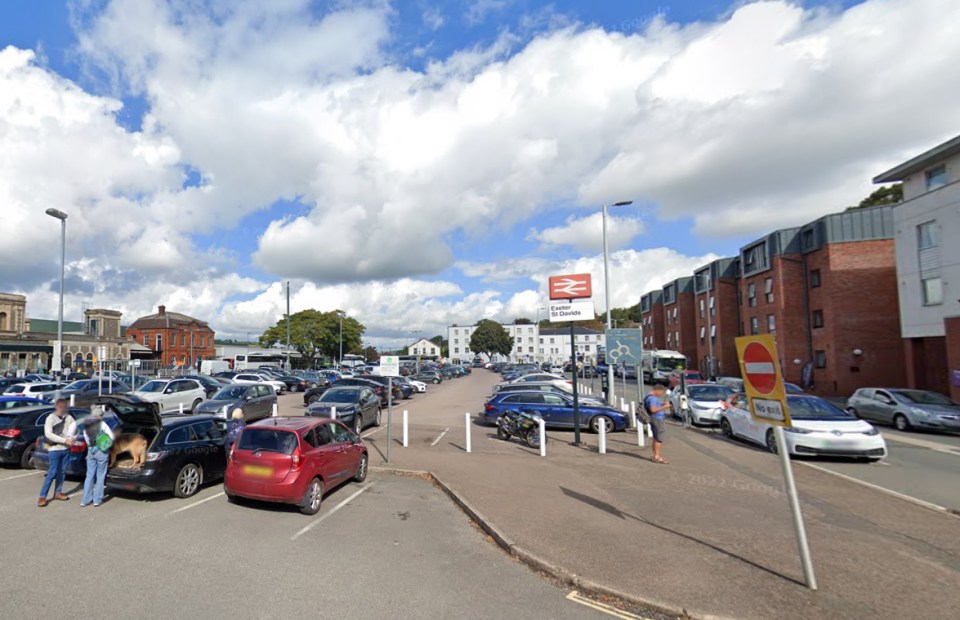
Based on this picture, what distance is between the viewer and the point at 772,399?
16.4ft

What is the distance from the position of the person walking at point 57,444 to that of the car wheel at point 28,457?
3.62 metres

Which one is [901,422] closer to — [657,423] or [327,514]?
[657,423]

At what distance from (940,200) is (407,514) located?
27.1 metres

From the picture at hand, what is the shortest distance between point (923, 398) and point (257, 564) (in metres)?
21.4

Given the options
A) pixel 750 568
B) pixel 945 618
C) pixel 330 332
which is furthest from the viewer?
pixel 330 332

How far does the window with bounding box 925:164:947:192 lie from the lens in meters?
23.4

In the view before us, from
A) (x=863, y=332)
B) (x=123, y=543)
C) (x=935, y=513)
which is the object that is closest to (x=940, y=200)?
(x=863, y=332)

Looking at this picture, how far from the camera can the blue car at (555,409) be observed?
1617cm

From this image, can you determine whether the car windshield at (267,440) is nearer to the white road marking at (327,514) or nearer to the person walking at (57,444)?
the white road marking at (327,514)

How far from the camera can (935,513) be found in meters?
7.36

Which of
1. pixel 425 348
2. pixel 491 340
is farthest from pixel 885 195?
pixel 425 348

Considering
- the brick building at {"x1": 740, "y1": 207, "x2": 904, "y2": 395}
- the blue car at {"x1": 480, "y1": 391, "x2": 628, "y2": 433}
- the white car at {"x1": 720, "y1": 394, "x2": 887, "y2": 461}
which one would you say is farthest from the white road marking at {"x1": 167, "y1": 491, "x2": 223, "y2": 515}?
the brick building at {"x1": 740, "y1": 207, "x2": 904, "y2": 395}

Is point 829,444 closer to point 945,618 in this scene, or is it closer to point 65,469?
point 945,618

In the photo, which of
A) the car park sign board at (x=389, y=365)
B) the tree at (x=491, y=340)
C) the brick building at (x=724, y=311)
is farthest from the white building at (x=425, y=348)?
the car park sign board at (x=389, y=365)
